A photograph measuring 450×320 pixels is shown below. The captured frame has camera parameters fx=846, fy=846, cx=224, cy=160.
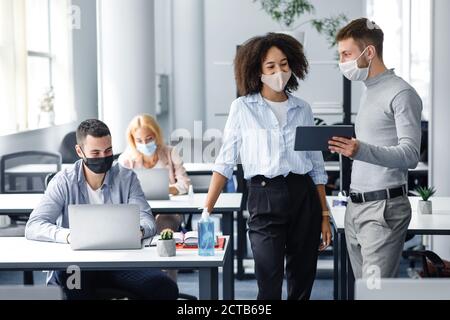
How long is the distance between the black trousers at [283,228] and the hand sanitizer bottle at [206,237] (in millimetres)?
257

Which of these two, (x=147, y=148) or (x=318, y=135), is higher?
(x=318, y=135)

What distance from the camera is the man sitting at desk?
12.2ft

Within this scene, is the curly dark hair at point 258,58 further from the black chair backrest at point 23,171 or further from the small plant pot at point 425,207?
the black chair backrest at point 23,171

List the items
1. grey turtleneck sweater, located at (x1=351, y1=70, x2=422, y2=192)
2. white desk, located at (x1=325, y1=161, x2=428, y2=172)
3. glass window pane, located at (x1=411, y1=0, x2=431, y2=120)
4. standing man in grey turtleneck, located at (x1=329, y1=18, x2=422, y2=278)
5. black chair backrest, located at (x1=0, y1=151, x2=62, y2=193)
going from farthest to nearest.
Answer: glass window pane, located at (x1=411, y1=0, x2=431, y2=120), black chair backrest, located at (x1=0, y1=151, x2=62, y2=193), white desk, located at (x1=325, y1=161, x2=428, y2=172), standing man in grey turtleneck, located at (x1=329, y1=18, x2=422, y2=278), grey turtleneck sweater, located at (x1=351, y1=70, x2=422, y2=192)

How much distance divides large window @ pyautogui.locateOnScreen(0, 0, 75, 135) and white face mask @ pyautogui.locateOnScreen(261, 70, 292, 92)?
428cm

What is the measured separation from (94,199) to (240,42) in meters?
8.65

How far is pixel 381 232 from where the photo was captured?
126 inches

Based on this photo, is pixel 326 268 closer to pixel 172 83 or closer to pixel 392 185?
pixel 392 185

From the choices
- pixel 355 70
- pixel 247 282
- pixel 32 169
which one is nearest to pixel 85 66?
pixel 32 169

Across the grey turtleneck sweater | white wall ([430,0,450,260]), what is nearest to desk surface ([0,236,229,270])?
the grey turtleneck sweater

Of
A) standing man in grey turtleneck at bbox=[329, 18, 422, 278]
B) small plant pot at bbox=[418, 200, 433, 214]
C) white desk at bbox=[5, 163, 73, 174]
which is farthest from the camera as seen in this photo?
white desk at bbox=[5, 163, 73, 174]

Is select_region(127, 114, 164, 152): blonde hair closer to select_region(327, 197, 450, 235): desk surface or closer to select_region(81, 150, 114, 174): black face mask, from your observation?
select_region(327, 197, 450, 235): desk surface

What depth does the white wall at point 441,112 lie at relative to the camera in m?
5.79

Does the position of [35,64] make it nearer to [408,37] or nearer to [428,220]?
[408,37]
